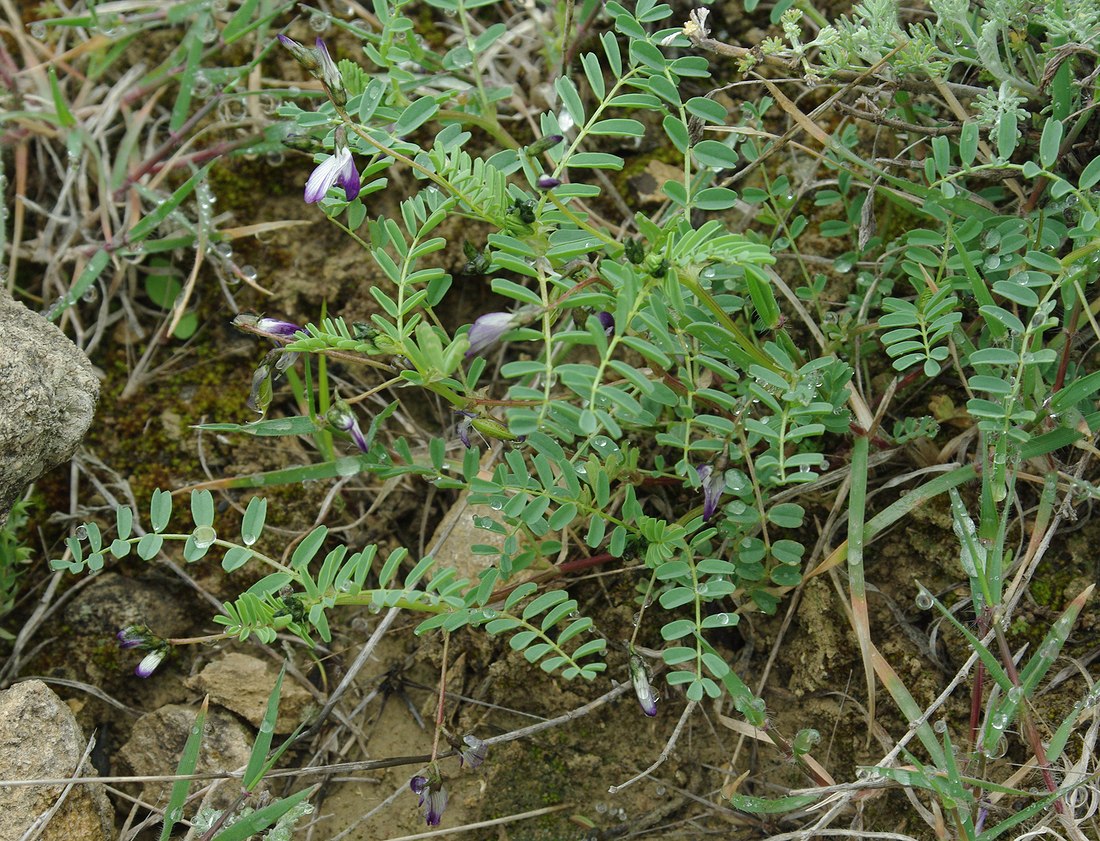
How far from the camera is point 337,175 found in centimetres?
210

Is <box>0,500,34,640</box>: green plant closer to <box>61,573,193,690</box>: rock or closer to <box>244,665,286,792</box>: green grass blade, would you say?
<box>61,573,193,690</box>: rock

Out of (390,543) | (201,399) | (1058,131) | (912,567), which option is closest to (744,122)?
(1058,131)

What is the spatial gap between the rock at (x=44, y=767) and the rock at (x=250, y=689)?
32 cm

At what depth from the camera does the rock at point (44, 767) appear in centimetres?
227

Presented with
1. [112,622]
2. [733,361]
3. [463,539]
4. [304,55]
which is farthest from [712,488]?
[112,622]

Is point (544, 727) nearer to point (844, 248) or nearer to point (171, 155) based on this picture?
point (844, 248)

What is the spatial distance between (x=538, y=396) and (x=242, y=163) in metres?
1.73

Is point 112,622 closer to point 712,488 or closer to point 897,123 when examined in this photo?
point 712,488

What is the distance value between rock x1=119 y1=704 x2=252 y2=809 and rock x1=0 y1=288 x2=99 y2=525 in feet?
2.05

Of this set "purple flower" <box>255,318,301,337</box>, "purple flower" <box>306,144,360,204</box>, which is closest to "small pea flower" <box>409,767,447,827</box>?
"purple flower" <box>255,318,301,337</box>

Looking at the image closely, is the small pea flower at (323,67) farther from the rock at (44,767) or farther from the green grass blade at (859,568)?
the rock at (44,767)

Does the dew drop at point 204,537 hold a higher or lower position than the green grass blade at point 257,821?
higher

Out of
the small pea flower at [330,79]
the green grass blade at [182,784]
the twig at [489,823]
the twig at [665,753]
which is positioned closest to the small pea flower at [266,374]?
the small pea flower at [330,79]

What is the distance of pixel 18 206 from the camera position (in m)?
3.12
